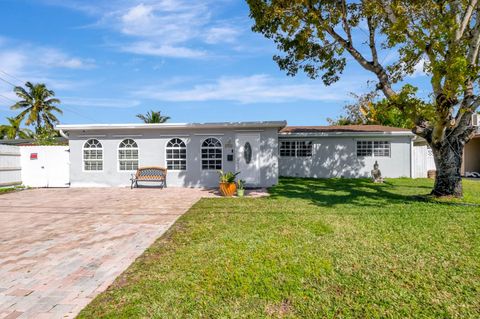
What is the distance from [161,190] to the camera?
496 inches

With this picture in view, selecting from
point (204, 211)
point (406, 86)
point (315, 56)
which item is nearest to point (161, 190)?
point (204, 211)

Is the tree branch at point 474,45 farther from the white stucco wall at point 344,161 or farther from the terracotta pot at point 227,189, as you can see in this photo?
the white stucco wall at point 344,161

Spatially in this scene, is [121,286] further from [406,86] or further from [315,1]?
[315,1]

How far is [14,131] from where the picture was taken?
33.8 m

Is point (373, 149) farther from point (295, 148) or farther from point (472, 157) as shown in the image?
point (472, 157)

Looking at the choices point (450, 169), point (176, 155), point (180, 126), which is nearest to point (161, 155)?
point (176, 155)

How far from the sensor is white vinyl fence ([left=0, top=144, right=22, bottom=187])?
13148mm

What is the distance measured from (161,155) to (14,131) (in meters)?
30.7

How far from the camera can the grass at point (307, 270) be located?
3037 mm

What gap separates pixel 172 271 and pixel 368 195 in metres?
8.39

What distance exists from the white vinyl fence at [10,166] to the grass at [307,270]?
11.3m

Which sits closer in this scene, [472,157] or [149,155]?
[149,155]

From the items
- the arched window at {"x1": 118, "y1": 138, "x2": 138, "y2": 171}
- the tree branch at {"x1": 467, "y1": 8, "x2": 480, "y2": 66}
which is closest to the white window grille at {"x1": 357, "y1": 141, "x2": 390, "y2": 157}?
the tree branch at {"x1": 467, "y1": 8, "x2": 480, "y2": 66}

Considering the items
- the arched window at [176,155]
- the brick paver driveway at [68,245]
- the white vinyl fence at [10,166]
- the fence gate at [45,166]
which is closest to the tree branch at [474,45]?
the brick paver driveway at [68,245]
